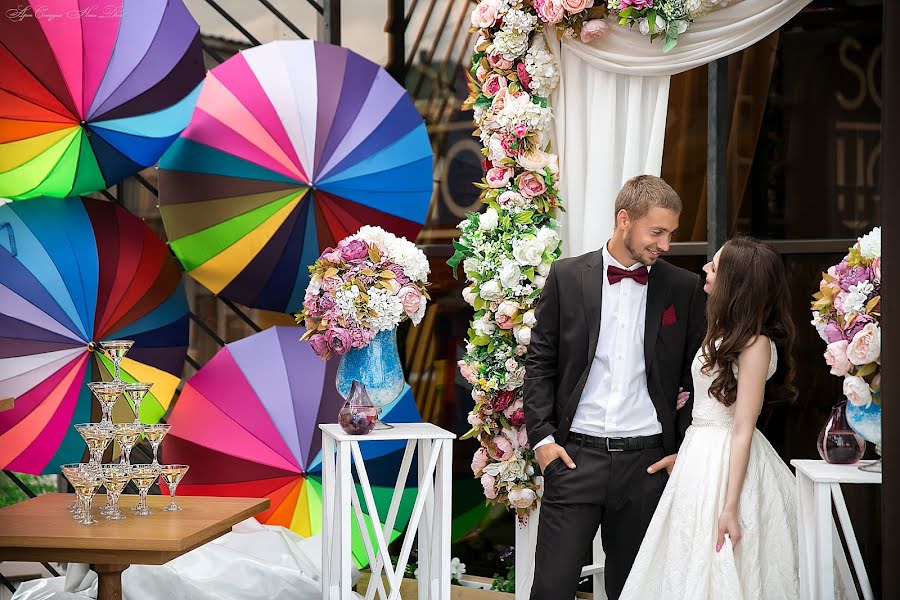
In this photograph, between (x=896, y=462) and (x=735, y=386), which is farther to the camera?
(x=735, y=386)

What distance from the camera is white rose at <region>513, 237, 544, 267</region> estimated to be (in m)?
3.77

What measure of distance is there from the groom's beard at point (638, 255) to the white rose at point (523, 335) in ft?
2.22

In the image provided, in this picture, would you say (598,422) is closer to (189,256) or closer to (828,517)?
(828,517)

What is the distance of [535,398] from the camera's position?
3.26 m

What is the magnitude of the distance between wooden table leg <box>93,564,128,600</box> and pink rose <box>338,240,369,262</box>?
119 cm

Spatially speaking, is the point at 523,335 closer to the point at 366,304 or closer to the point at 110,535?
the point at 366,304

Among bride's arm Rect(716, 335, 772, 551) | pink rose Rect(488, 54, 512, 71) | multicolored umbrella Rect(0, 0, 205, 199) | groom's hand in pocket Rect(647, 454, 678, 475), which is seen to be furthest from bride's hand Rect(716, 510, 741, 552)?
multicolored umbrella Rect(0, 0, 205, 199)

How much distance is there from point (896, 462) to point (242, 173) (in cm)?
300

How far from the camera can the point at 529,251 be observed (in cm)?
377

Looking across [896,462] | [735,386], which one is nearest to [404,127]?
[735,386]

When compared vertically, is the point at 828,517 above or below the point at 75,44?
below

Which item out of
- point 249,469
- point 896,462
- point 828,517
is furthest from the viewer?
point 249,469

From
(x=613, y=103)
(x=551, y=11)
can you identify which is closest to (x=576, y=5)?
(x=551, y=11)

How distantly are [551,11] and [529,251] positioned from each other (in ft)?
2.90
